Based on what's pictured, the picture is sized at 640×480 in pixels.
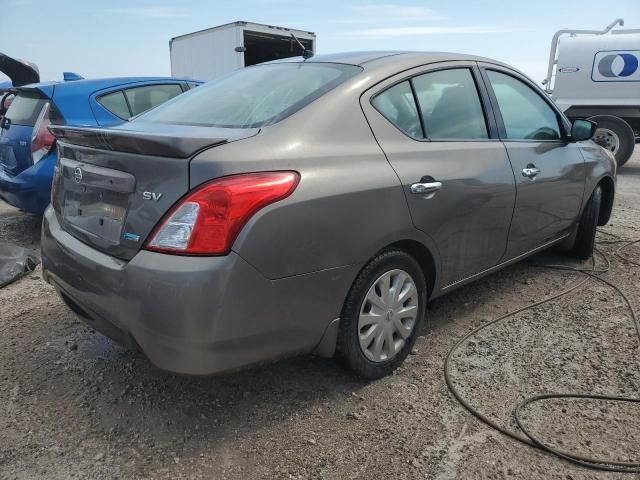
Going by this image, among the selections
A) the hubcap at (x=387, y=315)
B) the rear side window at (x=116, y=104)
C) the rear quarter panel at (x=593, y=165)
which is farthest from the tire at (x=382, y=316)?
the rear side window at (x=116, y=104)

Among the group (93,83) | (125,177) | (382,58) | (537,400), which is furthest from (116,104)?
(537,400)

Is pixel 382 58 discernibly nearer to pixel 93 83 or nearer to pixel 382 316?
pixel 382 316

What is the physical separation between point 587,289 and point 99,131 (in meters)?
3.31

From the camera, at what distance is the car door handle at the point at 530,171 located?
10.5 ft

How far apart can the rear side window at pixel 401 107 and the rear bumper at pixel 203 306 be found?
2.62 feet

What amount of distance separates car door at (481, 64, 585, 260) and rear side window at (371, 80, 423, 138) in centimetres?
76

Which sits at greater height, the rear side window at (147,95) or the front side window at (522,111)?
the front side window at (522,111)

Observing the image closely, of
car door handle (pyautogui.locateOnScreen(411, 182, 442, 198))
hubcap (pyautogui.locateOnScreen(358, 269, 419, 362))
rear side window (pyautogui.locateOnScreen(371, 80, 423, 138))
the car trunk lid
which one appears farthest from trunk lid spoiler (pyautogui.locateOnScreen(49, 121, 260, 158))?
hubcap (pyautogui.locateOnScreen(358, 269, 419, 362))

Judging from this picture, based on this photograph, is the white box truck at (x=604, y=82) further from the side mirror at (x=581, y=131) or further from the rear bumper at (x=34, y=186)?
the rear bumper at (x=34, y=186)

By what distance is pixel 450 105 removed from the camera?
2.88 meters

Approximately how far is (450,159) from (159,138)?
1.47 meters

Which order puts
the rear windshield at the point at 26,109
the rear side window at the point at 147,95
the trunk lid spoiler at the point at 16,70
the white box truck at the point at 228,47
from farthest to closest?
1. the white box truck at the point at 228,47
2. the trunk lid spoiler at the point at 16,70
3. the rear side window at the point at 147,95
4. the rear windshield at the point at 26,109

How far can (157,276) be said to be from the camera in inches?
74.1

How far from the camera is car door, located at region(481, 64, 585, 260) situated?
10.5ft
